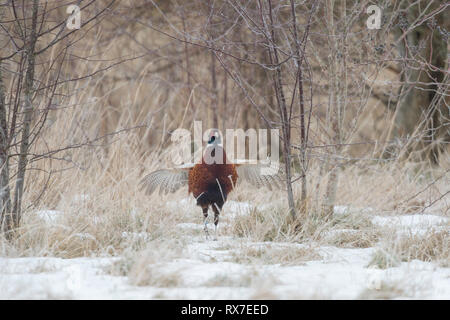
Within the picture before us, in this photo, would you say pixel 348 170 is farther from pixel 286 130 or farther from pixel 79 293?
pixel 79 293

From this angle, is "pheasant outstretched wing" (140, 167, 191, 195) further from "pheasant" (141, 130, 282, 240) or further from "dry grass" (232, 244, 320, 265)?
"dry grass" (232, 244, 320, 265)

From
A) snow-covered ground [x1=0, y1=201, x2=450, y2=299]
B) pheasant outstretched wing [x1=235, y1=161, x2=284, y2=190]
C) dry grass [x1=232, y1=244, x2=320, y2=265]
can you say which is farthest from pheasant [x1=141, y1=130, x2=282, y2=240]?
snow-covered ground [x1=0, y1=201, x2=450, y2=299]

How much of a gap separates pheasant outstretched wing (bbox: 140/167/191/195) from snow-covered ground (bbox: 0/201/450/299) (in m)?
1.64

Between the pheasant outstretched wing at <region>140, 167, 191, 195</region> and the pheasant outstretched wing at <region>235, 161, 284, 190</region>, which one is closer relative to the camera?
the pheasant outstretched wing at <region>235, 161, 284, 190</region>

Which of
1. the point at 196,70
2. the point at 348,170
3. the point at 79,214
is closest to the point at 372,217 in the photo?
the point at 348,170

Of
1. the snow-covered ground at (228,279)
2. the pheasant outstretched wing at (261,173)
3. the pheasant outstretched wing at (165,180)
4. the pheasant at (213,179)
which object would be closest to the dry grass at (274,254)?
the snow-covered ground at (228,279)

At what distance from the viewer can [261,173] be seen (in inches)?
198

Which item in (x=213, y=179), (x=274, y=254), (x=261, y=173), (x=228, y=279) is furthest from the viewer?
(x=261, y=173)

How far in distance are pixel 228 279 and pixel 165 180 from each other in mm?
2455

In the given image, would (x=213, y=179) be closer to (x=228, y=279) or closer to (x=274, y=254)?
(x=274, y=254)

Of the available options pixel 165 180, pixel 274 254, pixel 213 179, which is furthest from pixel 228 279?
pixel 165 180

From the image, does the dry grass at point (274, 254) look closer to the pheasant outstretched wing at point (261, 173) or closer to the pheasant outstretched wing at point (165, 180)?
the pheasant outstretched wing at point (261, 173)

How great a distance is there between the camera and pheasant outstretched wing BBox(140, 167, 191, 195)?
5047mm
